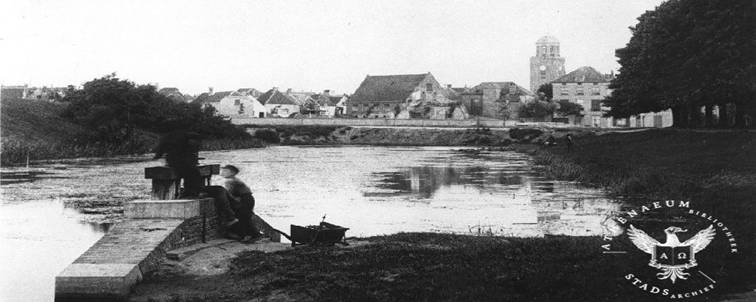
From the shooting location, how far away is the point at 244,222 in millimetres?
14234

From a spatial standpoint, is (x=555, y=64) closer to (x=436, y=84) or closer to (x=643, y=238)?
(x=436, y=84)

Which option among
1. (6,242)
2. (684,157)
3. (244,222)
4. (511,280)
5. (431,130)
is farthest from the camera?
(431,130)

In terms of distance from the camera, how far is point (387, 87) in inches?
5064

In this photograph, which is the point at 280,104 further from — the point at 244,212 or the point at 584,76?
the point at 244,212

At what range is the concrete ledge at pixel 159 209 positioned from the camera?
12.6 metres

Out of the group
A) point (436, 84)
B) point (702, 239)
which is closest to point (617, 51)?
point (436, 84)

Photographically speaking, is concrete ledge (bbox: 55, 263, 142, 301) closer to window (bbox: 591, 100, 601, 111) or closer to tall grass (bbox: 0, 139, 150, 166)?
tall grass (bbox: 0, 139, 150, 166)

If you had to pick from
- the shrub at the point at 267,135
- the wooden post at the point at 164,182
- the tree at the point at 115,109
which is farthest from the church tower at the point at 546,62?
the wooden post at the point at 164,182

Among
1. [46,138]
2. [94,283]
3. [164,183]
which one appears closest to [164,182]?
[164,183]

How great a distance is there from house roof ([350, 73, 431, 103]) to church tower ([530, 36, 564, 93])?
6060 centimetres

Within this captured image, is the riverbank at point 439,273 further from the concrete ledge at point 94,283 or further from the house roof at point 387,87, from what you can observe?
the house roof at point 387,87

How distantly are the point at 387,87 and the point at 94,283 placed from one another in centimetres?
11915

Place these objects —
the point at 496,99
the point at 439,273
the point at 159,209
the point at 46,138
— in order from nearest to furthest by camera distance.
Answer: the point at 439,273
the point at 159,209
the point at 46,138
the point at 496,99

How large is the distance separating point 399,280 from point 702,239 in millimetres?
4719
